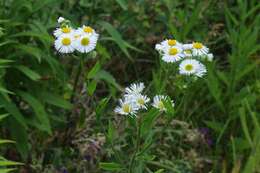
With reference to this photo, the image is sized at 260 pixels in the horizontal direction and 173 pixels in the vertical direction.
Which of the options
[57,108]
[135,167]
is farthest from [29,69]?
[135,167]

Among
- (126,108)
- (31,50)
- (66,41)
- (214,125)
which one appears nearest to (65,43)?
(66,41)

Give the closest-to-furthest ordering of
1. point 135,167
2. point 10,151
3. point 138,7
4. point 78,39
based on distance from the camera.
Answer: point 78,39 → point 135,167 → point 10,151 → point 138,7

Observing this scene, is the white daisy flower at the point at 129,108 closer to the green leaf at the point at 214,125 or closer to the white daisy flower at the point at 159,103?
the white daisy flower at the point at 159,103

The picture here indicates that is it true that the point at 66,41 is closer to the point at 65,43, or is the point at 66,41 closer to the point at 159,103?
the point at 65,43

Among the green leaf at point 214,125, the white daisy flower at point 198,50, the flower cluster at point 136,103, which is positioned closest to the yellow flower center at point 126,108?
the flower cluster at point 136,103

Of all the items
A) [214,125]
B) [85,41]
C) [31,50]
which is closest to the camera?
[85,41]

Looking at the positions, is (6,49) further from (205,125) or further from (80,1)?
(205,125)
